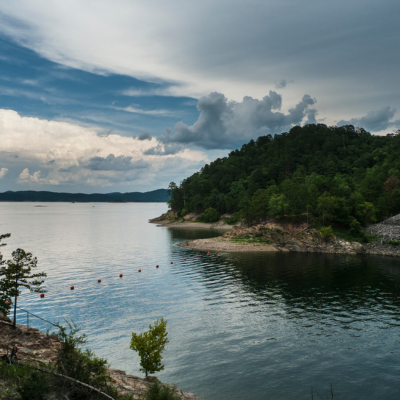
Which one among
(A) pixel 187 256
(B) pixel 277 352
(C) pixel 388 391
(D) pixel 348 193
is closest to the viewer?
(C) pixel 388 391

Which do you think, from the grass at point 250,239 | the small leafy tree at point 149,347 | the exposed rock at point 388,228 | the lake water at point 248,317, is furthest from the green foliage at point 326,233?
the small leafy tree at point 149,347

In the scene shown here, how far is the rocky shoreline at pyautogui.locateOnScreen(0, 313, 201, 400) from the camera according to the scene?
74.2ft

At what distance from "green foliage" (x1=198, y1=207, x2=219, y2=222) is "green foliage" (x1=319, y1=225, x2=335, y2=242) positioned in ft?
282

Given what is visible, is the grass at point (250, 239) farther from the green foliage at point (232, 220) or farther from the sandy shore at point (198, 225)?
the green foliage at point (232, 220)

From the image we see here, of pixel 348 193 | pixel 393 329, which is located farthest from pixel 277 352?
pixel 348 193

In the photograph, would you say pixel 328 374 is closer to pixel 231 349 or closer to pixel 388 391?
pixel 388 391

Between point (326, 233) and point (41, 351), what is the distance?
86.6 m

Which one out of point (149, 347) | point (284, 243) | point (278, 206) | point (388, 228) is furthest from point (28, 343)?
point (388, 228)

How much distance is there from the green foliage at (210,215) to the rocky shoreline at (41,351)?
475 ft

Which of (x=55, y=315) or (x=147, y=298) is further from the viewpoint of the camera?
(x=147, y=298)

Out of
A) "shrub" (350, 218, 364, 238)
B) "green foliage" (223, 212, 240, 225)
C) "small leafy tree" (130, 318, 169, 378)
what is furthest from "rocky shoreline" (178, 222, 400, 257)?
"small leafy tree" (130, 318, 169, 378)

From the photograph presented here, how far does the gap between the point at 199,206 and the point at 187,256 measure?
104805 millimetres

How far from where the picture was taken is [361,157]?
177 meters

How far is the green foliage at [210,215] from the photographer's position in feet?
579
